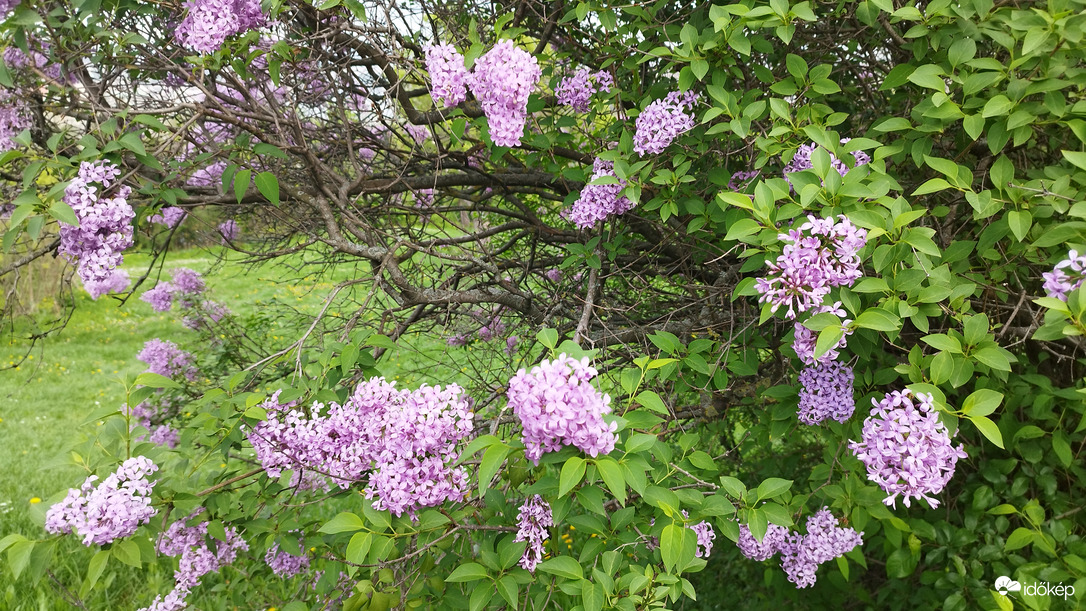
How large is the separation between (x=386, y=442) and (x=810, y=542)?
51.8 inches

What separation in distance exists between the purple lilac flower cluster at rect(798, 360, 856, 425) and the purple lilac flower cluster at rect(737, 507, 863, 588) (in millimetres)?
340

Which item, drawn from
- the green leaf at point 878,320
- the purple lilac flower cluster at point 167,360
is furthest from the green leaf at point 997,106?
the purple lilac flower cluster at point 167,360

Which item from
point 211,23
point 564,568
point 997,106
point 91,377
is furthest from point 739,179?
point 91,377

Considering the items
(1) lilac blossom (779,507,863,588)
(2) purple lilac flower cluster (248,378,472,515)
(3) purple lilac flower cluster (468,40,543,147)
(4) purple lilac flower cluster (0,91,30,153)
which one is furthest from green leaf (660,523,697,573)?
(4) purple lilac flower cluster (0,91,30,153)

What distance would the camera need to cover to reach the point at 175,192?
208cm

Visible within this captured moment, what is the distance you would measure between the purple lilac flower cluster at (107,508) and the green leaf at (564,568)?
3.21ft

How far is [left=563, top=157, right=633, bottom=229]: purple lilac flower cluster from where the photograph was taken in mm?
2193

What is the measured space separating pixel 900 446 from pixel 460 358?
2913mm

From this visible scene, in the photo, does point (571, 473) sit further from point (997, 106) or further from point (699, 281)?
point (699, 281)

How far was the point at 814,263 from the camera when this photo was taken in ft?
4.83

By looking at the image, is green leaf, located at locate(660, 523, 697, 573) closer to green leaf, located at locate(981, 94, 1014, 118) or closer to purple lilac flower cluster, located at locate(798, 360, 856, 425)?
purple lilac flower cluster, located at locate(798, 360, 856, 425)

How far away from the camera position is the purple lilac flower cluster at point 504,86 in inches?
→ 78.7

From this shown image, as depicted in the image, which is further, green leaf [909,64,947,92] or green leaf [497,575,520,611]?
green leaf [909,64,947,92]

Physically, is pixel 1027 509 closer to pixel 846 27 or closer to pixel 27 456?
pixel 846 27
